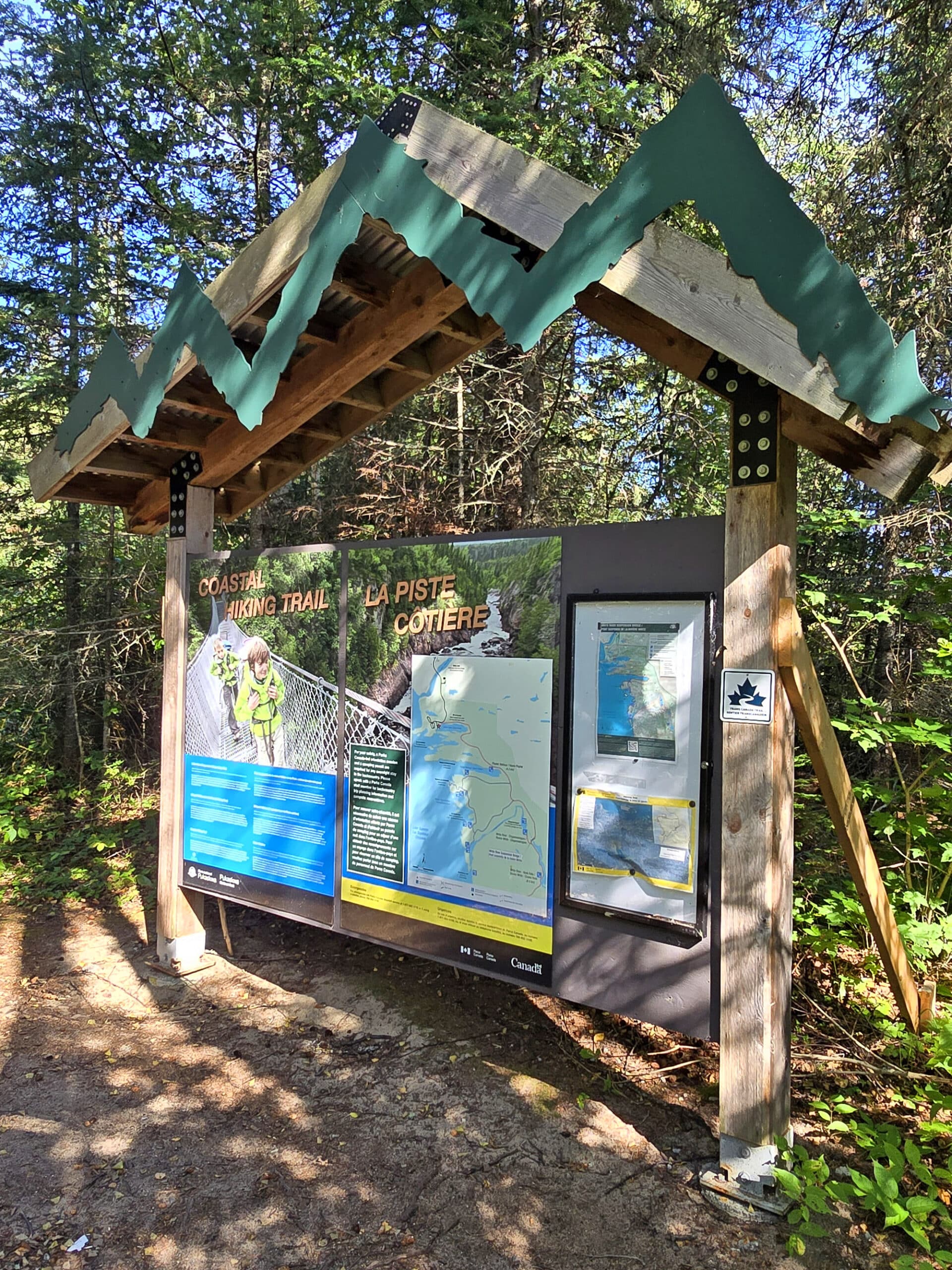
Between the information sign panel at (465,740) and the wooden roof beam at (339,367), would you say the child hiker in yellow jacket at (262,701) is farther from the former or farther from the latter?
the wooden roof beam at (339,367)

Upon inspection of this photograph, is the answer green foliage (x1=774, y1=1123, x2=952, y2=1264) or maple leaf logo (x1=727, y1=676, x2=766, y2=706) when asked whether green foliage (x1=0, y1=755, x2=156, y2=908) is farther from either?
maple leaf logo (x1=727, y1=676, x2=766, y2=706)

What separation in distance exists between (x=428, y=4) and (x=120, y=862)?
8093mm

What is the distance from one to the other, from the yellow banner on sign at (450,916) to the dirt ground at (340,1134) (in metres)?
0.71

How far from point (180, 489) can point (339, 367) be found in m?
1.56

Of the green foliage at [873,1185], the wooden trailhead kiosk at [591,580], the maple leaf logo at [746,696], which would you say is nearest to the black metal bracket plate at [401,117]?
the wooden trailhead kiosk at [591,580]

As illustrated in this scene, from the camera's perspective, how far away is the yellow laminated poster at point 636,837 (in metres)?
2.90

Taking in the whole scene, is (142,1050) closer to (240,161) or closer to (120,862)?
(120,862)

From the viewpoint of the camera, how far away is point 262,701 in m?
4.45

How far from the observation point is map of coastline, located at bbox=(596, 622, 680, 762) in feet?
9.74

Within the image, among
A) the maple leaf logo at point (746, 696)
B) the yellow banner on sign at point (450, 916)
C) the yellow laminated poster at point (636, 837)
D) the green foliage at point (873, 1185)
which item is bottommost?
the green foliage at point (873, 1185)

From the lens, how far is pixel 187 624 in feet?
15.9

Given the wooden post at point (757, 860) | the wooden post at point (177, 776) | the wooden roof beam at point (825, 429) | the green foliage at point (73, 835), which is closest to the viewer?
the wooden roof beam at point (825, 429)

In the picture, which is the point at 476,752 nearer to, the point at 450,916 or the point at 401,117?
the point at 450,916

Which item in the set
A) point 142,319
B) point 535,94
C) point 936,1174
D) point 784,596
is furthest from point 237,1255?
point 142,319
